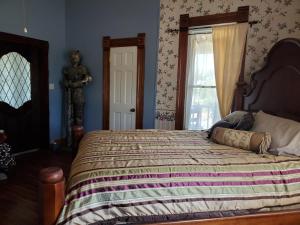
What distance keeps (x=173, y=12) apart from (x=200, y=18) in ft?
1.48

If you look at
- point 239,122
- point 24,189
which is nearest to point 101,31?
point 24,189

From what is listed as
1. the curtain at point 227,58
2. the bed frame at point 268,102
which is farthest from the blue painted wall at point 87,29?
the bed frame at point 268,102

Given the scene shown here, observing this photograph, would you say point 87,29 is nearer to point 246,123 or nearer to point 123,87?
point 123,87

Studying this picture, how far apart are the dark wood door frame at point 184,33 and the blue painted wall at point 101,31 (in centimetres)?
44

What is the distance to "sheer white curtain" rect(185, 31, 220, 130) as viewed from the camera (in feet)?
11.2

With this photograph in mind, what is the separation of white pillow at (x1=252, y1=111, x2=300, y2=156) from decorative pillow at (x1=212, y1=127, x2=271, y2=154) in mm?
67

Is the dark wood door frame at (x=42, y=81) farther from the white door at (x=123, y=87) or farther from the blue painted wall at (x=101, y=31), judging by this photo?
the white door at (x=123, y=87)

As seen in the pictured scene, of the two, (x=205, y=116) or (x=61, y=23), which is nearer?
(x=205, y=116)

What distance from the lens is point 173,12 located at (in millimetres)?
3623

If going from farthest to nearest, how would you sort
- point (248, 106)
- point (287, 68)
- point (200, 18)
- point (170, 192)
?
1. point (200, 18)
2. point (248, 106)
3. point (287, 68)
4. point (170, 192)

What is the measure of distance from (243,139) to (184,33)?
2074 mm

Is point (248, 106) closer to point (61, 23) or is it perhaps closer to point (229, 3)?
point (229, 3)

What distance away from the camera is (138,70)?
3982 mm

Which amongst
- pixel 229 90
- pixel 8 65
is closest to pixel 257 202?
pixel 229 90
